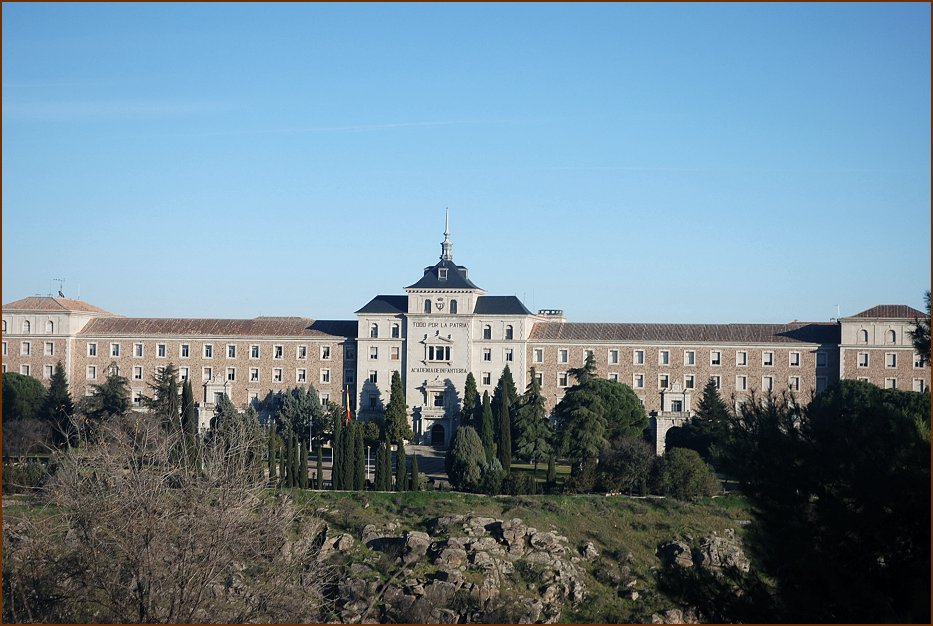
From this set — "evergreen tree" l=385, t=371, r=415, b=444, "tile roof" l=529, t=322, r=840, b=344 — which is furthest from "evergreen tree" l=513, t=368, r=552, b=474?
"tile roof" l=529, t=322, r=840, b=344

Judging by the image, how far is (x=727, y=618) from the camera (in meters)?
15.5

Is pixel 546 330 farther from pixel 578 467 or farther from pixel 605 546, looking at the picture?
pixel 605 546

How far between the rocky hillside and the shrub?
706mm

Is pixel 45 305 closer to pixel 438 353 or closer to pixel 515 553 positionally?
pixel 438 353

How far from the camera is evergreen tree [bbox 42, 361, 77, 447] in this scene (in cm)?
4741

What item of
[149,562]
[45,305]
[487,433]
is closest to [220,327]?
[45,305]

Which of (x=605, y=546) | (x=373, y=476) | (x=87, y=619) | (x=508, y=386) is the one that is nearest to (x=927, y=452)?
(x=87, y=619)

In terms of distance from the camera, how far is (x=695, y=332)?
54.0 metres

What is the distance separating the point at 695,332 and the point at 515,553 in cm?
2310

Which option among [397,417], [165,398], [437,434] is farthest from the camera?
[437,434]

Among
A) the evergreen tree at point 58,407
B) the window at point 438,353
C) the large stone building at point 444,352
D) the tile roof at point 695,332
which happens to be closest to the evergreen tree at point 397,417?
the large stone building at point 444,352

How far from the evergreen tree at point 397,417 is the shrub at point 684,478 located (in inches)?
487

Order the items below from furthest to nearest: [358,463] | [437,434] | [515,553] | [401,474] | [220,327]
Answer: [220,327]
[437,434]
[358,463]
[401,474]
[515,553]

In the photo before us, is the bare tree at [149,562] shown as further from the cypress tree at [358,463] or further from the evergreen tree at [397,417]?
the evergreen tree at [397,417]
